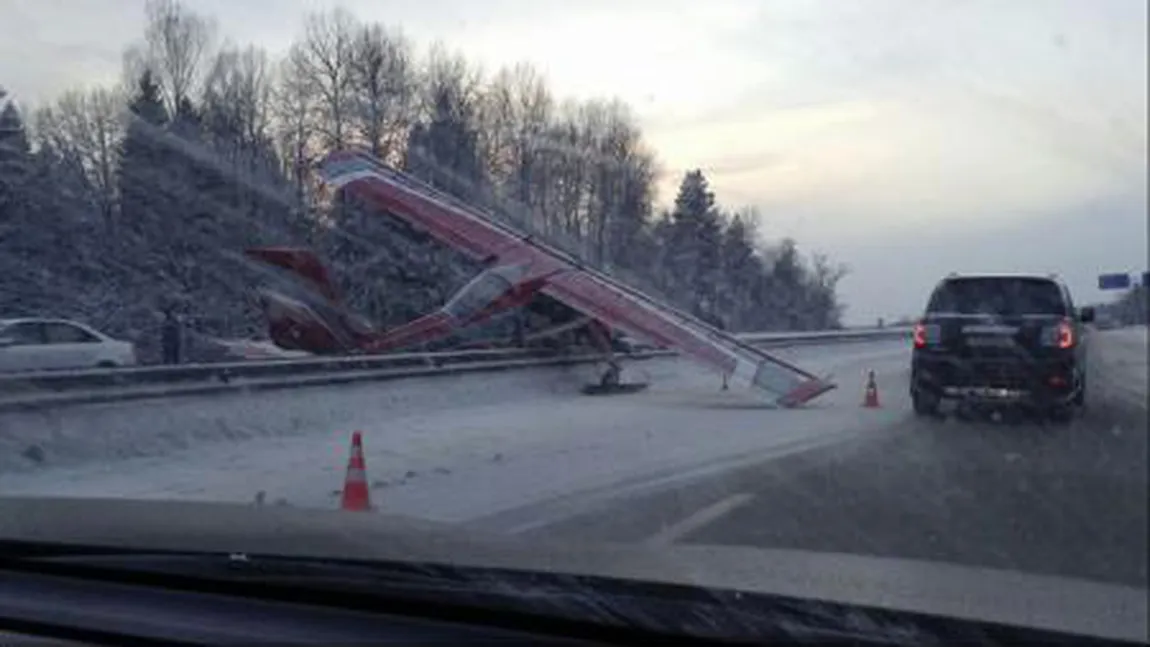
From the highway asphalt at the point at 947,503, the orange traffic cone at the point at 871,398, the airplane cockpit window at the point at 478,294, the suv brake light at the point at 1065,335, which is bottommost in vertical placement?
the highway asphalt at the point at 947,503

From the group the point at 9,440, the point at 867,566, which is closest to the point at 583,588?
the point at 867,566

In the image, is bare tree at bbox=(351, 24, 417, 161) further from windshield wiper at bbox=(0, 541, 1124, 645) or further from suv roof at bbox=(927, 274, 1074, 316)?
suv roof at bbox=(927, 274, 1074, 316)

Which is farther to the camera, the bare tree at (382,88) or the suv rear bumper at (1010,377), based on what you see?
the suv rear bumper at (1010,377)

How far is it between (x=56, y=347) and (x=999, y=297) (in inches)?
273

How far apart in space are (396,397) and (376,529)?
7.22 metres

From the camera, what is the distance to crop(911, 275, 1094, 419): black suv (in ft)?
33.8

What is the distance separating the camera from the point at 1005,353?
37.5 ft

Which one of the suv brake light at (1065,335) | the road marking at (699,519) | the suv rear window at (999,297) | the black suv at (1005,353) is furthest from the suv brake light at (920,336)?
the road marking at (699,519)

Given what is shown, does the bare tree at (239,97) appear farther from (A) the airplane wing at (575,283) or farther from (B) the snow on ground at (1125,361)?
(B) the snow on ground at (1125,361)

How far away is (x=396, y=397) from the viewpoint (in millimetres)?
11055

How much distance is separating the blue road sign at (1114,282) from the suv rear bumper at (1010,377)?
5996 millimetres

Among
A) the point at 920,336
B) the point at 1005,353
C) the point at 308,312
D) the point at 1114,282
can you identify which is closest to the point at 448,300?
the point at 308,312

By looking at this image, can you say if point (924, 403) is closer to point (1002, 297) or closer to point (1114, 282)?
point (1002, 297)

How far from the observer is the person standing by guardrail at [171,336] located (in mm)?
6551
